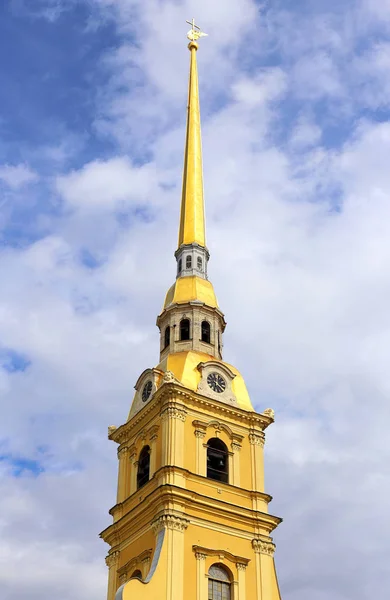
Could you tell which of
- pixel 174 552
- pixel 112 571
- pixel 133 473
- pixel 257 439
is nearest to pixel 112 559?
pixel 112 571

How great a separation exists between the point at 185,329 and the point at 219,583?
581 inches

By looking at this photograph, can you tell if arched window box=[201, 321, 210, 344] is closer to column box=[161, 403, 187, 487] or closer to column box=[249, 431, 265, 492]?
column box=[249, 431, 265, 492]

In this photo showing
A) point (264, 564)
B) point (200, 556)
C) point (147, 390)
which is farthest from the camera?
point (147, 390)

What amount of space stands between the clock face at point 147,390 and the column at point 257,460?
5529mm

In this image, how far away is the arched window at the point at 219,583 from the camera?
41906 mm

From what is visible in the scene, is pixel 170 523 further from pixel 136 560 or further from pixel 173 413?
pixel 173 413

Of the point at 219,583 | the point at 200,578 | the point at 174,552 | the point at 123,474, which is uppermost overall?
the point at 123,474

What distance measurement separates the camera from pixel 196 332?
51531 millimetres

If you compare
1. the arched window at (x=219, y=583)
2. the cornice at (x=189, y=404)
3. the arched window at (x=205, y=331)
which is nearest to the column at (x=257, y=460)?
the cornice at (x=189, y=404)

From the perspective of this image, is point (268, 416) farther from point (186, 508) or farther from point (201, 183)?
point (201, 183)

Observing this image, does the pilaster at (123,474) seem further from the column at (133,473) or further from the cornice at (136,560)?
the cornice at (136,560)

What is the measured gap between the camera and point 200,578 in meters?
41.4

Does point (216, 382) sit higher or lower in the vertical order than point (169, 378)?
higher

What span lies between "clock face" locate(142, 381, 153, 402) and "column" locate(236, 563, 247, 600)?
9975mm
